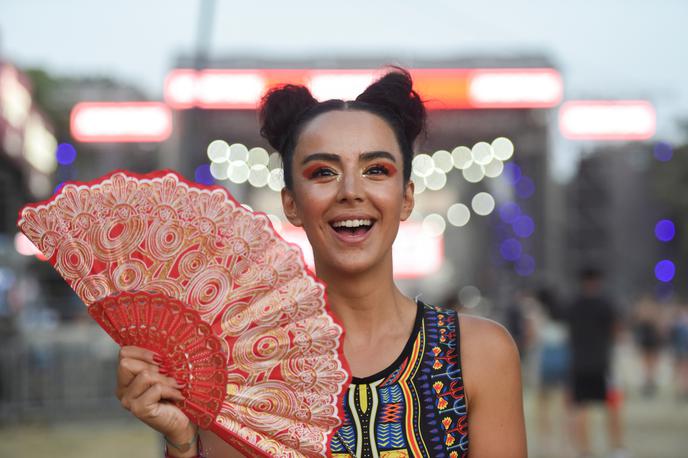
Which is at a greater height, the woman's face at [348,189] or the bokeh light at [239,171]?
the bokeh light at [239,171]

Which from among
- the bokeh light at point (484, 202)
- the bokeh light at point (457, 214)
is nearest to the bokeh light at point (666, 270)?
the bokeh light at point (457, 214)

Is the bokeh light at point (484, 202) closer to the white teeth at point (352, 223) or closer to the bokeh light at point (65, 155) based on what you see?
the bokeh light at point (65, 155)

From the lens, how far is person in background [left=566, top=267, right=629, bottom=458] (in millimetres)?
7836

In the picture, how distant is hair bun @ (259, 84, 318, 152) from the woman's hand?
0.69m

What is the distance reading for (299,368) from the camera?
75.7 inches

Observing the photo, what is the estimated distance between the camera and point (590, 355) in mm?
7859

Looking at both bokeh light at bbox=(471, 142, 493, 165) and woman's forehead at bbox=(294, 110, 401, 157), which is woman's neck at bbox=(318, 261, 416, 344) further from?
bokeh light at bbox=(471, 142, 493, 165)

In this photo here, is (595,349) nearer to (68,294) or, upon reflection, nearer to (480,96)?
(480,96)

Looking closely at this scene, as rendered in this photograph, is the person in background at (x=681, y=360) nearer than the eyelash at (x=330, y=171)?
No

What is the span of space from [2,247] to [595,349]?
871 centimetres

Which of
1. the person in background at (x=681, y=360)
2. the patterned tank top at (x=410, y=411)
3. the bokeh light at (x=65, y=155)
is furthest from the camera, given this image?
the bokeh light at (x=65, y=155)

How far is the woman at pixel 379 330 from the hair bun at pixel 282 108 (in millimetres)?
14

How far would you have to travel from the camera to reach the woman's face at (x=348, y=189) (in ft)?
6.68

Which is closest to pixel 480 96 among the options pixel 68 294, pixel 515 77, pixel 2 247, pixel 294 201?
pixel 515 77
